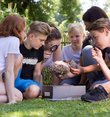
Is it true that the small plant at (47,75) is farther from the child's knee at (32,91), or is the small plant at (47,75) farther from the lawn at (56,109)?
the lawn at (56,109)

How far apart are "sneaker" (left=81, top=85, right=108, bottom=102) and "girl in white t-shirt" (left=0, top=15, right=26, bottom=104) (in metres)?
0.69

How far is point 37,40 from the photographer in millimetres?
4457

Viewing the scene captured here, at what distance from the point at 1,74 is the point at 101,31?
1121 millimetres

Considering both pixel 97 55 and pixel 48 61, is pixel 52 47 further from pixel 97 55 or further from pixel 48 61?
pixel 97 55

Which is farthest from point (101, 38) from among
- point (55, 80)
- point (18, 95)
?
point (18, 95)

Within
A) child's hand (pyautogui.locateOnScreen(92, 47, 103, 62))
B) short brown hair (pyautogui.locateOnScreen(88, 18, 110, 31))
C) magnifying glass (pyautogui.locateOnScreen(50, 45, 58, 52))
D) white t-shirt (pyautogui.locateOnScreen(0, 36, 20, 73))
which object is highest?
short brown hair (pyautogui.locateOnScreen(88, 18, 110, 31))

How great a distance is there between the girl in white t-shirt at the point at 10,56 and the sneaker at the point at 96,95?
2.27ft

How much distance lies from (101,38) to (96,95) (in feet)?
2.20

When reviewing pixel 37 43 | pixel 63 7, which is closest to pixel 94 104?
pixel 37 43

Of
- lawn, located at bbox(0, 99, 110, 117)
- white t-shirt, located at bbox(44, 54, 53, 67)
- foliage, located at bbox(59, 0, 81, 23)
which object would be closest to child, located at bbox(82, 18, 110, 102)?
lawn, located at bbox(0, 99, 110, 117)

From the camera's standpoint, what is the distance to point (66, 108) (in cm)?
353

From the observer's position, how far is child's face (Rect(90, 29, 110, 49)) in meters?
4.25

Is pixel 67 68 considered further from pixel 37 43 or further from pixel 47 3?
pixel 47 3

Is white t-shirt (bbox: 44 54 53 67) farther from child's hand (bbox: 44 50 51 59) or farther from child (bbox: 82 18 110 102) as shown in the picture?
child (bbox: 82 18 110 102)
